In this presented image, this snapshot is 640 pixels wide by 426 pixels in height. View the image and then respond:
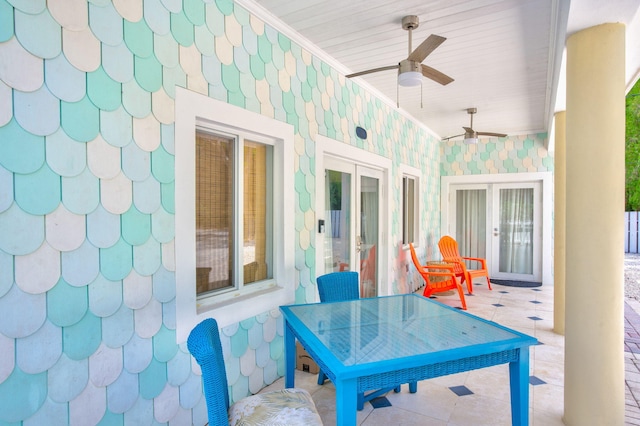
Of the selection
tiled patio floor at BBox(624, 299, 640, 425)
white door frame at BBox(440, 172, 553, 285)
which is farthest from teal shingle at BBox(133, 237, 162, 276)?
white door frame at BBox(440, 172, 553, 285)

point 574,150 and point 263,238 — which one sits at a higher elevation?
point 574,150

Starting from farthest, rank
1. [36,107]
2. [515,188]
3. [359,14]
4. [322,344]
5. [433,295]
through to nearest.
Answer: [515,188] < [433,295] < [359,14] < [322,344] < [36,107]

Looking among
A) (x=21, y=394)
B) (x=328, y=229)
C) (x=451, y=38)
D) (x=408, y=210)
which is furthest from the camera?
(x=408, y=210)

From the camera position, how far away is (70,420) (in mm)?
1684

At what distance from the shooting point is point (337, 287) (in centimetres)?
292

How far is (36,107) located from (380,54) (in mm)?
2955

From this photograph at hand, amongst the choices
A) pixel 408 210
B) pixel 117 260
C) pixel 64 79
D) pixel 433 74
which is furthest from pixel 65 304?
pixel 408 210

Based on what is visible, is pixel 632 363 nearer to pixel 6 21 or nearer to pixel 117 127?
pixel 117 127

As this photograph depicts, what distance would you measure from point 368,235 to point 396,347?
10.0 feet

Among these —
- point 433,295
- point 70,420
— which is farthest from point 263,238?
point 433,295

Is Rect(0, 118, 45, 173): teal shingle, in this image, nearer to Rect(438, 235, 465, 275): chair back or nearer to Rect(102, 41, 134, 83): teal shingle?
Rect(102, 41, 134, 83): teal shingle

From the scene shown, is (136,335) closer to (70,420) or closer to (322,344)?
(70,420)

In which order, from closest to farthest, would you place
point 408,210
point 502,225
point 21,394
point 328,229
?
point 21,394
point 328,229
point 408,210
point 502,225

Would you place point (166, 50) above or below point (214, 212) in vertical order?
above
